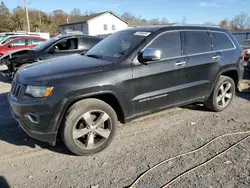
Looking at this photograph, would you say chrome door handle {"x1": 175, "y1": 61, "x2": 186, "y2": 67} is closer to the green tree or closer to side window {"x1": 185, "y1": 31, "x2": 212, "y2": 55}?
side window {"x1": 185, "y1": 31, "x2": 212, "y2": 55}

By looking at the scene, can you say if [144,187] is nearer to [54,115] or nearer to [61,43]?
[54,115]

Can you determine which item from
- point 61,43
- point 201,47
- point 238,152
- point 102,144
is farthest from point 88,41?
point 238,152

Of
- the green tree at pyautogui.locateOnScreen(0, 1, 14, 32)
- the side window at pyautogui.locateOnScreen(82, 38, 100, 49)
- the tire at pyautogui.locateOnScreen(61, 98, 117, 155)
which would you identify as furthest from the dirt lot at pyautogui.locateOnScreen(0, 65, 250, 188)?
the green tree at pyautogui.locateOnScreen(0, 1, 14, 32)

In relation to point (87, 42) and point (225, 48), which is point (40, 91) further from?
point (87, 42)

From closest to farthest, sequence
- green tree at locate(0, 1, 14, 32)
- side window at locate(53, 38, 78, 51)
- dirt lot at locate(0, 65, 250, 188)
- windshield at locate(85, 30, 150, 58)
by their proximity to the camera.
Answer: dirt lot at locate(0, 65, 250, 188) → windshield at locate(85, 30, 150, 58) → side window at locate(53, 38, 78, 51) → green tree at locate(0, 1, 14, 32)

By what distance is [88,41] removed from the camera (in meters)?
8.12

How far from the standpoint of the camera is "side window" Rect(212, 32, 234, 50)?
15.9ft

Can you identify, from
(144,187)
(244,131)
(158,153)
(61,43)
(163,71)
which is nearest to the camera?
(144,187)

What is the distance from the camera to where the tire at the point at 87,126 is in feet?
10.4

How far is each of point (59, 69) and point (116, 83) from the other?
858mm

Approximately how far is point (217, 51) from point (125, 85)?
7.91ft

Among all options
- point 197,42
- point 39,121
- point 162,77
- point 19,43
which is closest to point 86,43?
point 197,42

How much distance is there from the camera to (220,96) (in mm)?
5098

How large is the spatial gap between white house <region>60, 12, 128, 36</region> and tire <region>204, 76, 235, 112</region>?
48252mm
